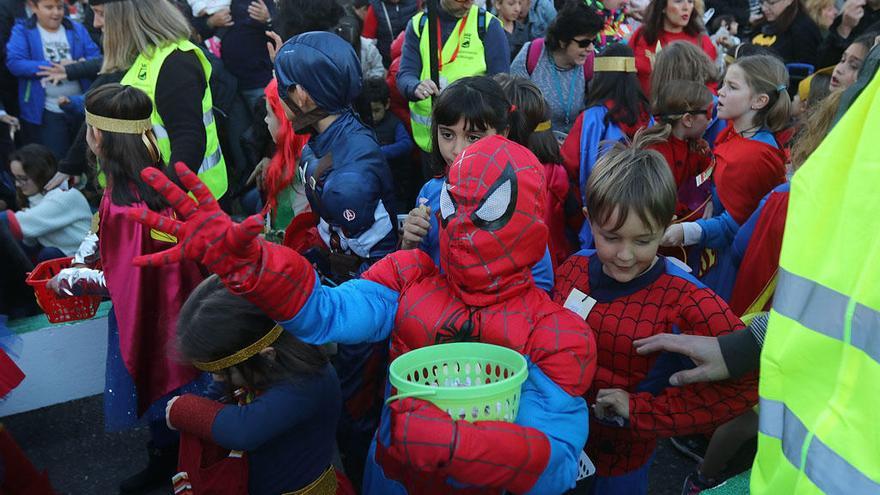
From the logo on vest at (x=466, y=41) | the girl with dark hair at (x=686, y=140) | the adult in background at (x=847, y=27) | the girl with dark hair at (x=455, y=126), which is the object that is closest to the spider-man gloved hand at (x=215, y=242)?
the girl with dark hair at (x=455, y=126)

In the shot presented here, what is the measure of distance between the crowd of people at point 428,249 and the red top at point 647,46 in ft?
0.06

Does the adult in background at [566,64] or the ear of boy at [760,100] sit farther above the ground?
the ear of boy at [760,100]

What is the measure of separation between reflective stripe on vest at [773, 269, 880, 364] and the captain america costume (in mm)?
1084

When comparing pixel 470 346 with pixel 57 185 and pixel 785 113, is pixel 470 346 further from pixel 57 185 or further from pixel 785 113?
pixel 57 185

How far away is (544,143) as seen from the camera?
383 centimetres

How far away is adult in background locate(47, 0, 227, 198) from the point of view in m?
3.82

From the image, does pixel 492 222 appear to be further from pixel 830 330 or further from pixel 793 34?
pixel 793 34

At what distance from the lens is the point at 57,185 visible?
5188mm

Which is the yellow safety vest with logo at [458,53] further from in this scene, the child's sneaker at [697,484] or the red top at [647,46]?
the child's sneaker at [697,484]

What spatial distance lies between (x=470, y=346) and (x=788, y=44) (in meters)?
6.43

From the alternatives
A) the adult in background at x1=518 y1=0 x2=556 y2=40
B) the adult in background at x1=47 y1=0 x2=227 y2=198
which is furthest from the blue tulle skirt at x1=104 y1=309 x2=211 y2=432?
the adult in background at x1=518 y1=0 x2=556 y2=40

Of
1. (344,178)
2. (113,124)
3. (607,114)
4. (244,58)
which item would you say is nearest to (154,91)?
(113,124)

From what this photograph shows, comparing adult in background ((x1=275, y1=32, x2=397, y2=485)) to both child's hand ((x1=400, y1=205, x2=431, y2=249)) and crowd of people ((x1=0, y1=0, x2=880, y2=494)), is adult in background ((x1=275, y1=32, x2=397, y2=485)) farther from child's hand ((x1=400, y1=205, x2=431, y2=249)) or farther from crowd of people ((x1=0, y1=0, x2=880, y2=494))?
child's hand ((x1=400, y1=205, x2=431, y2=249))

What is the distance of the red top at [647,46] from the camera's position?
5367 mm
